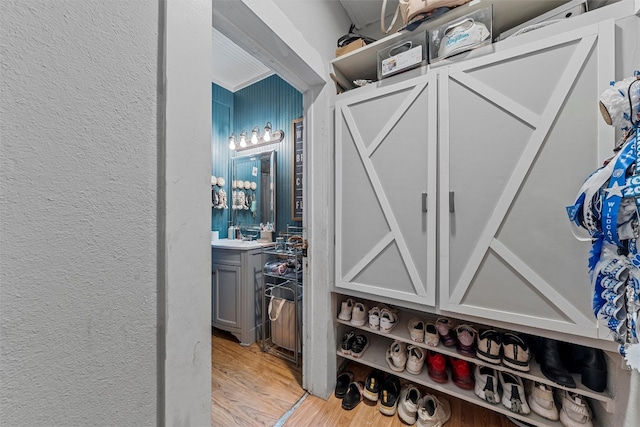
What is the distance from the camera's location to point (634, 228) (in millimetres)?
607

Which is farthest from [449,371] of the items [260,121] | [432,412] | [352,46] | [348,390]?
[260,121]

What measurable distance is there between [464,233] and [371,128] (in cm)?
77

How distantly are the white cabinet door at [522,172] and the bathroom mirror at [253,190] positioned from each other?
1.84 meters

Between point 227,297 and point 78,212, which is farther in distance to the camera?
point 227,297

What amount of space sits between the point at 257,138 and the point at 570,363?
2.98 m

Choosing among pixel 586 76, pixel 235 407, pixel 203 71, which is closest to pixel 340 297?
pixel 235 407

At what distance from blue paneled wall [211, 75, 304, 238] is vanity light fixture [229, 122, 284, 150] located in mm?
52

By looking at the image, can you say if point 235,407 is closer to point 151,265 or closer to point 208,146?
point 151,265

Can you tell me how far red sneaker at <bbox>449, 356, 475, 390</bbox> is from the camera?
1.21 metres

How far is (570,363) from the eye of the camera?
1.05 metres

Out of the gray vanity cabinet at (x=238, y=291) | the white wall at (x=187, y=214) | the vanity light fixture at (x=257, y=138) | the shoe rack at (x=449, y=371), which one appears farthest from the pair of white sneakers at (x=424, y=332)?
the vanity light fixture at (x=257, y=138)

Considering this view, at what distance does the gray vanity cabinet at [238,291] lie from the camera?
6.61 ft

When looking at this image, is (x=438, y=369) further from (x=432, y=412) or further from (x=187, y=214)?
(x=187, y=214)

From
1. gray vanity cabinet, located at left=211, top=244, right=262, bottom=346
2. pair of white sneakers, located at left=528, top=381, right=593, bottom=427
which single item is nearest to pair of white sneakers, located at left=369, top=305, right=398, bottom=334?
pair of white sneakers, located at left=528, top=381, right=593, bottom=427
